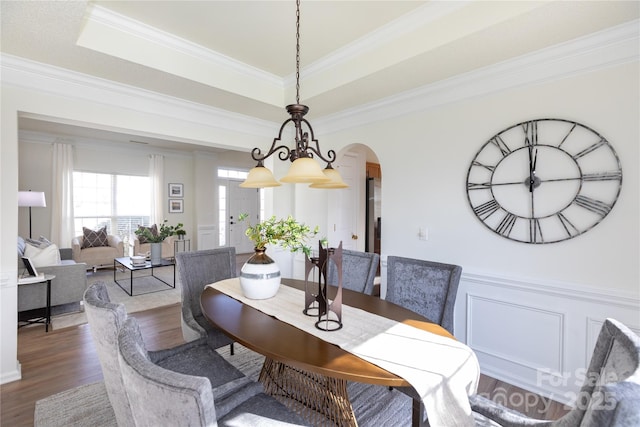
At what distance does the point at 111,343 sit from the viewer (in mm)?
1242

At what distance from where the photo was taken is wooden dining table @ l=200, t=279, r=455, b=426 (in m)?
1.22

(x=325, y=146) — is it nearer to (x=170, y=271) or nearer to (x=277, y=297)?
(x=277, y=297)

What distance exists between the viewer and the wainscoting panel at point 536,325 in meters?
2.05

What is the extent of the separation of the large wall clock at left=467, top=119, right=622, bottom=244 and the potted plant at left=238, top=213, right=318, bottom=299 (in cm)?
155

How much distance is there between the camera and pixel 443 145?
2768mm

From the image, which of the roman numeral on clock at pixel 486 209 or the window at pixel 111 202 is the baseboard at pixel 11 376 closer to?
the roman numeral on clock at pixel 486 209

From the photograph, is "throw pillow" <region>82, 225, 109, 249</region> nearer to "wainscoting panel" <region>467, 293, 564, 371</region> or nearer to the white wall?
the white wall

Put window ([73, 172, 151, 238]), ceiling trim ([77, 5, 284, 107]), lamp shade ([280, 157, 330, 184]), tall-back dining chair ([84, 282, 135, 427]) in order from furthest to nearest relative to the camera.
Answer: window ([73, 172, 151, 238]), ceiling trim ([77, 5, 284, 107]), lamp shade ([280, 157, 330, 184]), tall-back dining chair ([84, 282, 135, 427])

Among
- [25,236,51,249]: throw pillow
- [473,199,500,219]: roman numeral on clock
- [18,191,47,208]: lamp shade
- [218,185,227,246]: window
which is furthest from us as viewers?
[218,185,227,246]: window

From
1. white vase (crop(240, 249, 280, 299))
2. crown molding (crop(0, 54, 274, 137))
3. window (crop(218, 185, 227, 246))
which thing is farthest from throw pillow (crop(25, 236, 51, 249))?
window (crop(218, 185, 227, 246))

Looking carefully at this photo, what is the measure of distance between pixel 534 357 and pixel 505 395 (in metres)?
0.36

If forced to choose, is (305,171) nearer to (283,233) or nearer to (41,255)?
(283,233)

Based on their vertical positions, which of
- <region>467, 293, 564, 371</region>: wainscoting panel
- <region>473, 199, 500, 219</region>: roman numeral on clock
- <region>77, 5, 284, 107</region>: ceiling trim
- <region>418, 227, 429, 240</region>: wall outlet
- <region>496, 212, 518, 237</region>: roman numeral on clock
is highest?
<region>77, 5, 284, 107</region>: ceiling trim

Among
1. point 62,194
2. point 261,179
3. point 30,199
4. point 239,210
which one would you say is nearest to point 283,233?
point 261,179
